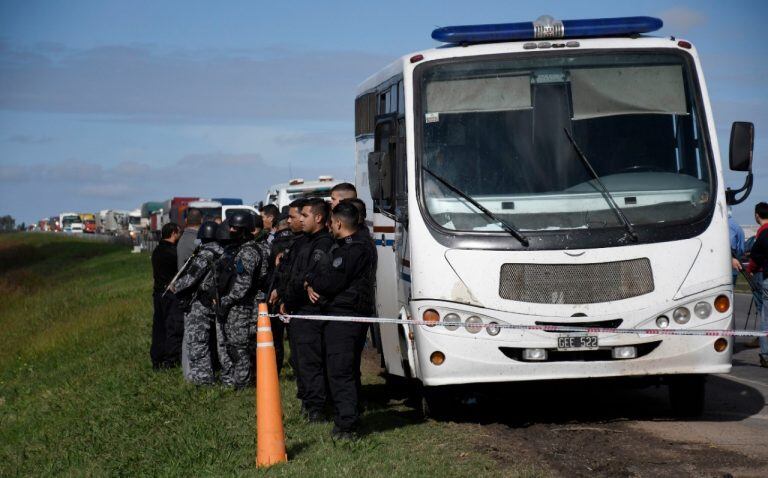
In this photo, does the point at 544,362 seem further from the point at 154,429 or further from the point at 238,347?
the point at 238,347

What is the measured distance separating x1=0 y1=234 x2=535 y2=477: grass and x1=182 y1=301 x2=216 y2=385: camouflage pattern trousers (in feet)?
0.76

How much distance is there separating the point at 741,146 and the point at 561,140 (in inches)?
54.8

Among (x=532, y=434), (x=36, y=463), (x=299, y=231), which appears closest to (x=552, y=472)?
(x=532, y=434)

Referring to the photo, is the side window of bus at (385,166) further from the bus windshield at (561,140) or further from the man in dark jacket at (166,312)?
the man in dark jacket at (166,312)

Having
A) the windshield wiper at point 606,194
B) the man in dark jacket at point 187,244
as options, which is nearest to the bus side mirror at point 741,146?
the windshield wiper at point 606,194

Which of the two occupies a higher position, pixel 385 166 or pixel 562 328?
pixel 385 166

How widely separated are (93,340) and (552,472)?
17.8 m

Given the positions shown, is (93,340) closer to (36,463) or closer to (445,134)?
(36,463)

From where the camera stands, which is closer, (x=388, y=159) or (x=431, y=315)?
(x=431, y=315)

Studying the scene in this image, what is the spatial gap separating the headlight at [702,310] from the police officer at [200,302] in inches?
207

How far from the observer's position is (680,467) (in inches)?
332

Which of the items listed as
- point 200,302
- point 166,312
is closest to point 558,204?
point 200,302

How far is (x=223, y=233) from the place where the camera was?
517 inches

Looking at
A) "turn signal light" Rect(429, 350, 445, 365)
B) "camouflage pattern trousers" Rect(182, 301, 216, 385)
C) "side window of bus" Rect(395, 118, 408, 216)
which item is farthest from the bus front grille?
"camouflage pattern trousers" Rect(182, 301, 216, 385)
